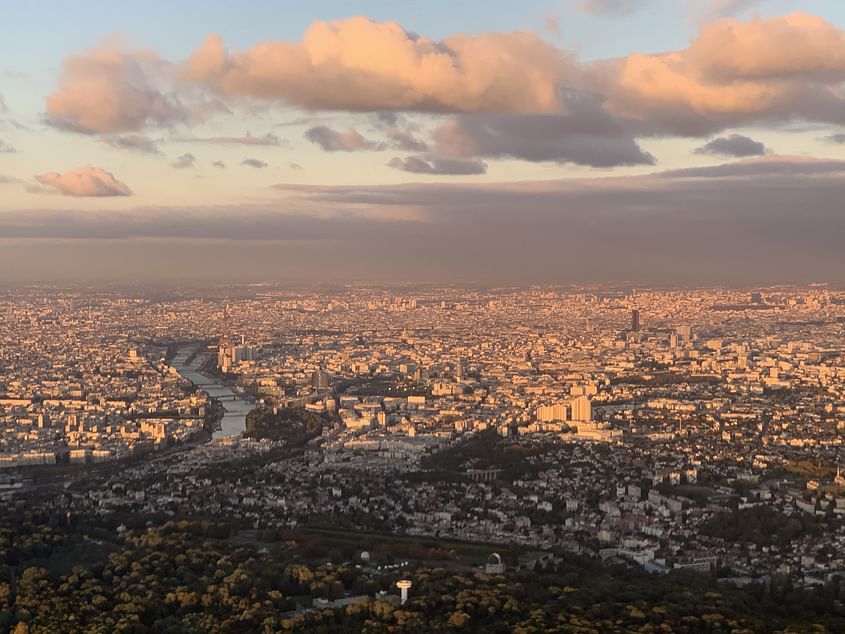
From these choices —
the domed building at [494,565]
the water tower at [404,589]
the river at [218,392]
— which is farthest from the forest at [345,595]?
the river at [218,392]

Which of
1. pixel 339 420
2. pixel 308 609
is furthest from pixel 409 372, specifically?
pixel 308 609

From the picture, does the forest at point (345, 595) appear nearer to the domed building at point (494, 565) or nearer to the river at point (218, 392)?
the domed building at point (494, 565)

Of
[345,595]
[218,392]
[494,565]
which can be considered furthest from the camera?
[218,392]

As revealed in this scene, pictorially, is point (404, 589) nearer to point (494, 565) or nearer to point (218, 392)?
point (494, 565)

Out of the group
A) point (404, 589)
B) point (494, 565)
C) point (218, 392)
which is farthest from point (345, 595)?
point (218, 392)

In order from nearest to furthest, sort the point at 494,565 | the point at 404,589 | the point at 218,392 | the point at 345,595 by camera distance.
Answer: the point at 404,589
the point at 345,595
the point at 494,565
the point at 218,392

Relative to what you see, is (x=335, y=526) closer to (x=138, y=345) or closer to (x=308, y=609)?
(x=308, y=609)

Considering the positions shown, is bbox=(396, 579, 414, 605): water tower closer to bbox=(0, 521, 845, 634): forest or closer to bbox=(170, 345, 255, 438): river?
bbox=(0, 521, 845, 634): forest

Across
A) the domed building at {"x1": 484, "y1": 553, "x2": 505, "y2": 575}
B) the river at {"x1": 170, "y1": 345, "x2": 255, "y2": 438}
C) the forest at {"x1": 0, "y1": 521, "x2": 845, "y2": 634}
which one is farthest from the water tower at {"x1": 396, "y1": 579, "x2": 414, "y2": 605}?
the river at {"x1": 170, "y1": 345, "x2": 255, "y2": 438}
